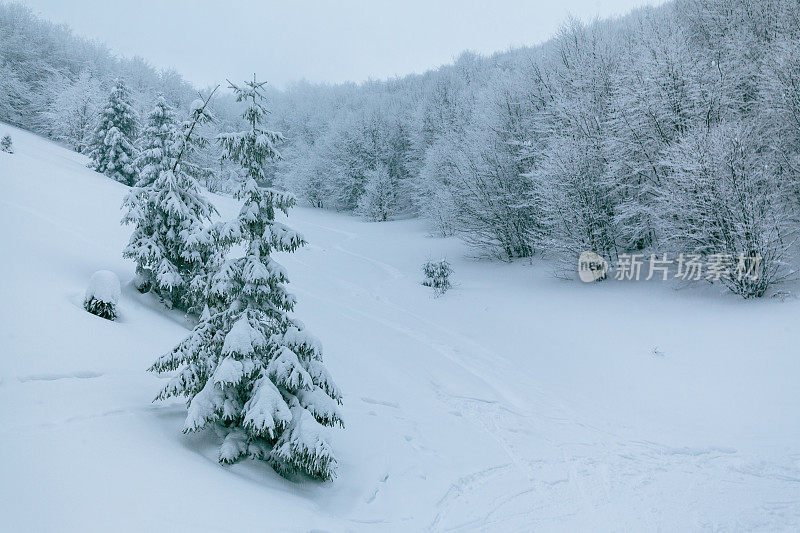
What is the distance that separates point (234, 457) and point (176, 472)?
0.94 metres

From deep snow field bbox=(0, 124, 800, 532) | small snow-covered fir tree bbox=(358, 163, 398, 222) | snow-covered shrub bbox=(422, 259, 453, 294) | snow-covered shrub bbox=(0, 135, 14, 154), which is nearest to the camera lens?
deep snow field bbox=(0, 124, 800, 532)

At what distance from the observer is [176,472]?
4699 mm

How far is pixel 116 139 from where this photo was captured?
2939 centimetres

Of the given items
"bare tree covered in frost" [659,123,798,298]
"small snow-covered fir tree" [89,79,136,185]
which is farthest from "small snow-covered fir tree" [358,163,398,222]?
"bare tree covered in frost" [659,123,798,298]

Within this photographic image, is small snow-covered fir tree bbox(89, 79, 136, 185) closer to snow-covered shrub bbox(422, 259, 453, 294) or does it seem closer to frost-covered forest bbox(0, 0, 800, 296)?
frost-covered forest bbox(0, 0, 800, 296)

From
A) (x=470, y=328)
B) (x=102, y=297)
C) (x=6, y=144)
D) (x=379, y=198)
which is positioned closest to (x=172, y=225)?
(x=102, y=297)

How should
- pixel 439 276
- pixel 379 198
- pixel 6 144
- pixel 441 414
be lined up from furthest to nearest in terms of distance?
pixel 379 198 → pixel 6 144 → pixel 439 276 → pixel 441 414

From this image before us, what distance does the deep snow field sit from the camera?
4.52m

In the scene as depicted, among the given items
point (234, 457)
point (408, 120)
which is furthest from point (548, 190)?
point (408, 120)

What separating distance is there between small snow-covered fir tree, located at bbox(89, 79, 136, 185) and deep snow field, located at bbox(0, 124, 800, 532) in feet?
48.8

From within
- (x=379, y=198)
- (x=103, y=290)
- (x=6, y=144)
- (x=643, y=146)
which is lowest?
(x=103, y=290)

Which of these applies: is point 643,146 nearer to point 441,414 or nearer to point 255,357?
point 441,414

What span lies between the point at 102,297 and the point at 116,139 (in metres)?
26.3

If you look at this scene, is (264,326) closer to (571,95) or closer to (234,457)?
(234,457)
